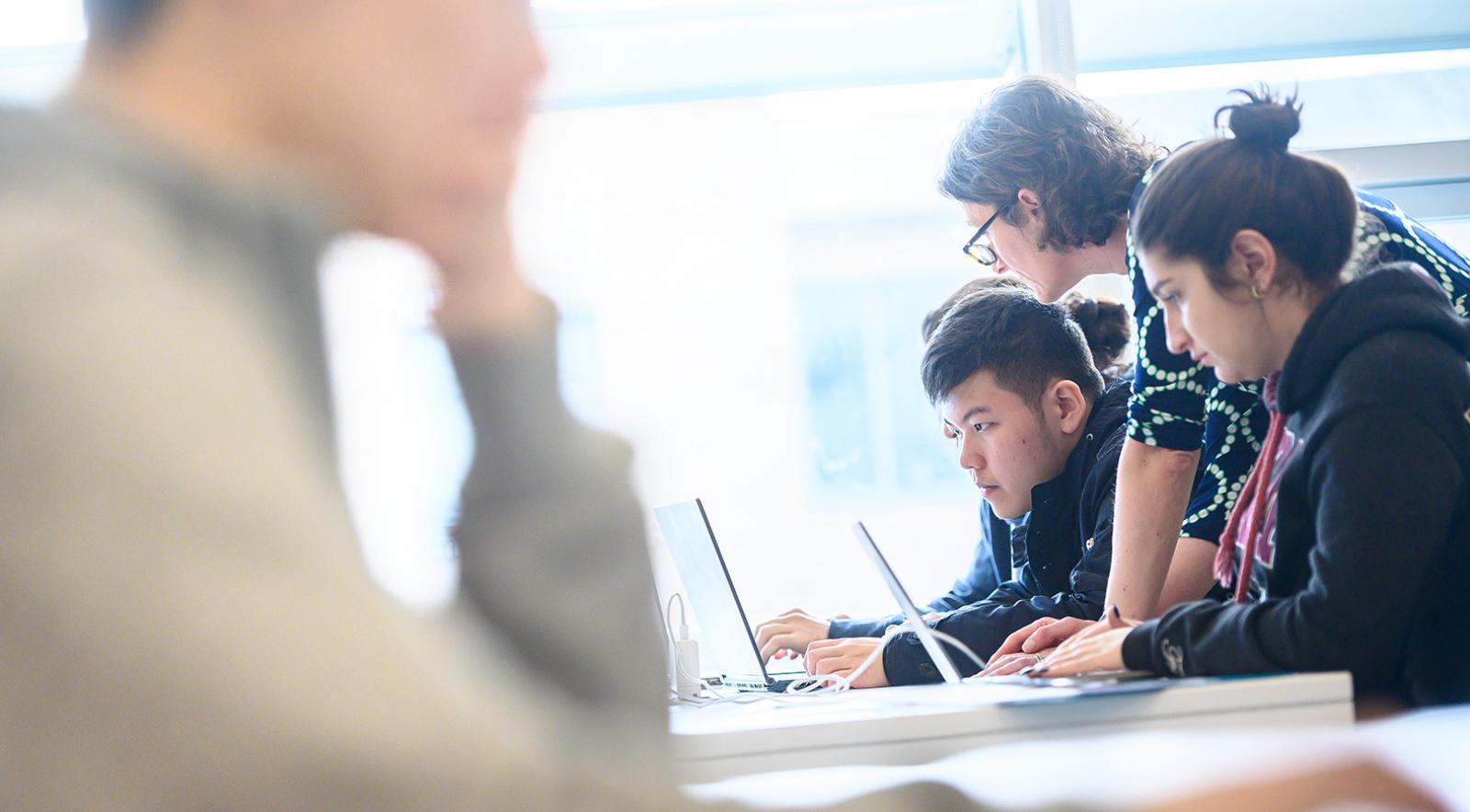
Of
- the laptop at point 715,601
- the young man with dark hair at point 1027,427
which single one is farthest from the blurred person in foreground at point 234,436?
the young man with dark hair at point 1027,427

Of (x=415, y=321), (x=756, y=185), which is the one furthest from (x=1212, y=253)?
(x=756, y=185)

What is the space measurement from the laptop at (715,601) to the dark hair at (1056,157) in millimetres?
802

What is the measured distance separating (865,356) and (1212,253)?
610 centimetres

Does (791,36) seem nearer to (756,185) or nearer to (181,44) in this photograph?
(756,185)

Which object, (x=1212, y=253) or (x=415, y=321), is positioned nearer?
(x=415, y=321)

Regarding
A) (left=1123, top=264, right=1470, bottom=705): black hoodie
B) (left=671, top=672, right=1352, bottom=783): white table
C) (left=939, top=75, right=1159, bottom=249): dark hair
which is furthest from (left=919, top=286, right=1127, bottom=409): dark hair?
(left=671, top=672, right=1352, bottom=783): white table

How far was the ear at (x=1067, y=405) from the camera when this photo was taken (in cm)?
224

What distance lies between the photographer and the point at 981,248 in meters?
2.26

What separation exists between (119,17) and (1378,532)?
3.86 feet

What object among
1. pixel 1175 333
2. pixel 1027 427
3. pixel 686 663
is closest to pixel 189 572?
pixel 1175 333

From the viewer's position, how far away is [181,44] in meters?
0.26

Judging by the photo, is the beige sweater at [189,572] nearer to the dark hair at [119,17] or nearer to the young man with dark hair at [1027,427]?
the dark hair at [119,17]

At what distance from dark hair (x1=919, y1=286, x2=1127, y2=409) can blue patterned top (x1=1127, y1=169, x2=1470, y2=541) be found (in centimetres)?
41

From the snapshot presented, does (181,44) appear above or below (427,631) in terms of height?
above
